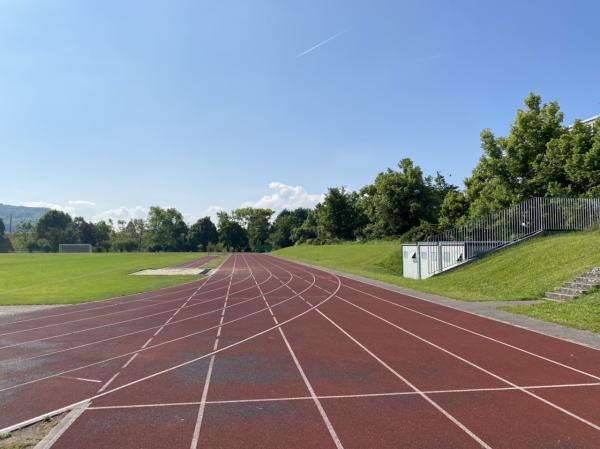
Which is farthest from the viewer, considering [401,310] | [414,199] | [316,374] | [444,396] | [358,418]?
[414,199]

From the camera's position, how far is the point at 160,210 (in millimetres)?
140875

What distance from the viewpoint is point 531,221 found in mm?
27250

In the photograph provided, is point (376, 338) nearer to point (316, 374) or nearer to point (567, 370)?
point (316, 374)

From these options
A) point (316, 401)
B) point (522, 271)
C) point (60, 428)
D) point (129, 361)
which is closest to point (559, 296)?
point (522, 271)

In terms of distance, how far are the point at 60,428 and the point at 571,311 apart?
13487 mm

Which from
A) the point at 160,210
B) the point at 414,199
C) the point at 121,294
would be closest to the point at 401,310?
the point at 121,294

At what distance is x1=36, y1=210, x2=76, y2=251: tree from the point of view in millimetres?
132250

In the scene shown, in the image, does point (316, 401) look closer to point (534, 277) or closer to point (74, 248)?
point (534, 277)

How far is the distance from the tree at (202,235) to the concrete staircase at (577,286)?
122 meters

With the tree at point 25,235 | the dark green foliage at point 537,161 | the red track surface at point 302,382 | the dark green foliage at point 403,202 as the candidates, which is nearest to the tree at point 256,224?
the tree at point 25,235

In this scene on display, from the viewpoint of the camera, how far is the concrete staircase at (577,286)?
50.5ft

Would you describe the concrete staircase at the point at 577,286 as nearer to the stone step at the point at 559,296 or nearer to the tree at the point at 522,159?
the stone step at the point at 559,296

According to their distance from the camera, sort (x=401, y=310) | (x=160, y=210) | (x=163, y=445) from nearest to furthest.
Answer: (x=163, y=445) → (x=401, y=310) → (x=160, y=210)

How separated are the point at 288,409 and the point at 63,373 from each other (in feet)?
15.2
